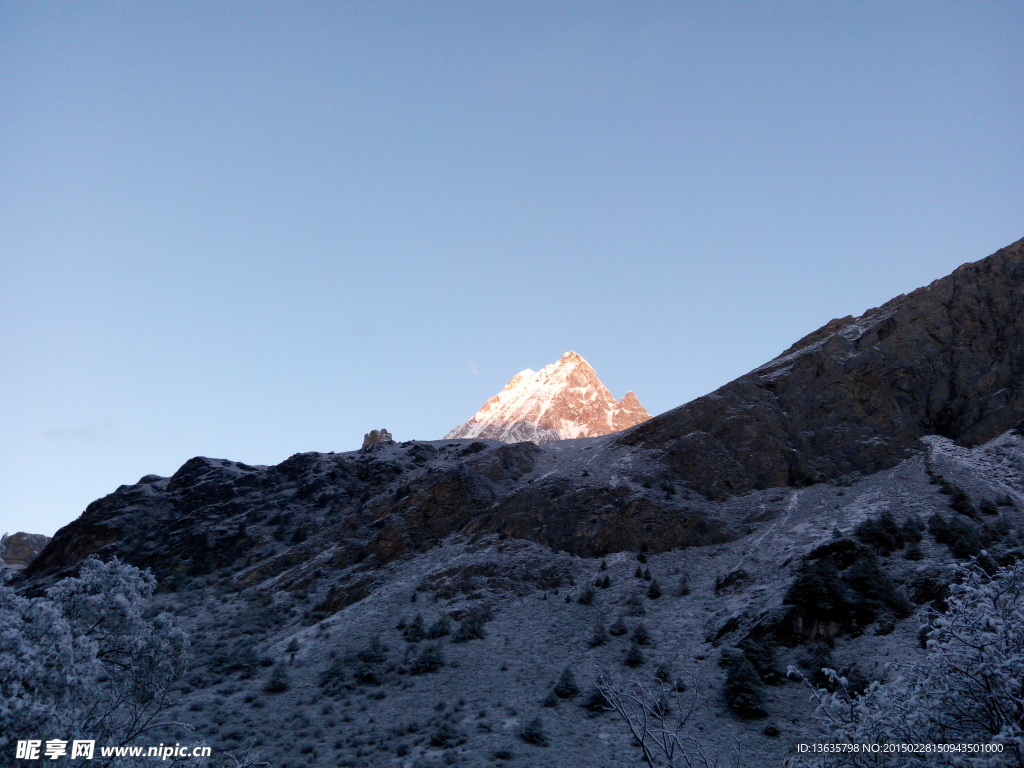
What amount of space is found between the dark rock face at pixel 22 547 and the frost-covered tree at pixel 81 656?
75.4 meters

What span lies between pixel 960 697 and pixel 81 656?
17031mm

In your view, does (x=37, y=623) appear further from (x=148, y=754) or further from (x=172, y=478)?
(x=172, y=478)

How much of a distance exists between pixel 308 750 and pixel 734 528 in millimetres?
28827

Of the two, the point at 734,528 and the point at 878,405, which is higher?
the point at 878,405

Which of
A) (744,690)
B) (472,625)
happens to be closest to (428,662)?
(472,625)

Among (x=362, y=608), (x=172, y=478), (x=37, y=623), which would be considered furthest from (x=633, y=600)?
(x=172, y=478)

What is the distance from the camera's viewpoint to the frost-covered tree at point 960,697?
10.8m

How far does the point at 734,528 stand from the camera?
43594mm

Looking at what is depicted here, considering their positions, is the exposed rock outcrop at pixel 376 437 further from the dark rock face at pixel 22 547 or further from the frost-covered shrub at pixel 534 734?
the frost-covered shrub at pixel 534 734

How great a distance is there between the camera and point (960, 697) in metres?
11.7

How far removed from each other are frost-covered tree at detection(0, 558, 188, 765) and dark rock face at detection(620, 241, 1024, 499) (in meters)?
38.0

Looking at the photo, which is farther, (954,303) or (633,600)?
(954,303)

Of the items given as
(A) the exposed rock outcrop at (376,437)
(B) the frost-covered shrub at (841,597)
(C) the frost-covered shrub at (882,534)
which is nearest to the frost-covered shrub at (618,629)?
(B) the frost-covered shrub at (841,597)

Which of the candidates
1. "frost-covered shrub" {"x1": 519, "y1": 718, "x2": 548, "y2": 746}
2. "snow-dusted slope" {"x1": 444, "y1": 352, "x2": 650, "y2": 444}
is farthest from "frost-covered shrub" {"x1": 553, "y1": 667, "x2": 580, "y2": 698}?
"snow-dusted slope" {"x1": 444, "y1": 352, "x2": 650, "y2": 444}
